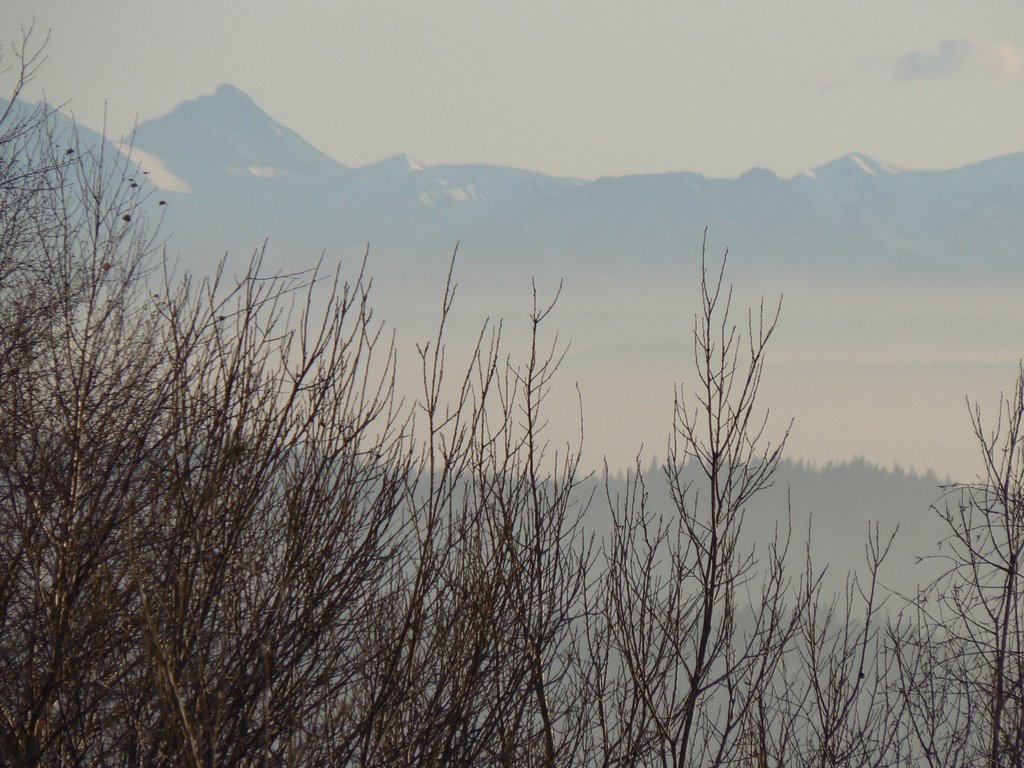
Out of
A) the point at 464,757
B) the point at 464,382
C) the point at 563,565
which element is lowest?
the point at 464,757

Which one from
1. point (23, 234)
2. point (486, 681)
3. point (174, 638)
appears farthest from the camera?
point (23, 234)

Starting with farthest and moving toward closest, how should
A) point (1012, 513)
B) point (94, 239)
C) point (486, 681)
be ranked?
point (94, 239)
point (1012, 513)
point (486, 681)

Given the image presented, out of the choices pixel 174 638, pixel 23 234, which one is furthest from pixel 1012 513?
pixel 23 234

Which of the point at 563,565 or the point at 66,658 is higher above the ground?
the point at 563,565

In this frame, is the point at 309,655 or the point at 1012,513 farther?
the point at 1012,513

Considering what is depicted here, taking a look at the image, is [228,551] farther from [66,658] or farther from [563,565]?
[563,565]

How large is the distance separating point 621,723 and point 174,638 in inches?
113

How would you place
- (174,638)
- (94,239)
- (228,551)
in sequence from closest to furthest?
1. (174,638)
2. (228,551)
3. (94,239)

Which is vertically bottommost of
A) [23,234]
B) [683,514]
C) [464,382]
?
[683,514]

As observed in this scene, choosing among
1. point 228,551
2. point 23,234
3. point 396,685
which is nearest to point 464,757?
point 396,685

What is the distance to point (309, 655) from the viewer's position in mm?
6926

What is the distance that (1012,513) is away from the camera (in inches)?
453

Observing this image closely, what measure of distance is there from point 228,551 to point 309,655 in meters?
1.16

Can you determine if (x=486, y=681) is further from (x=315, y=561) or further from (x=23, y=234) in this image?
(x=23, y=234)
